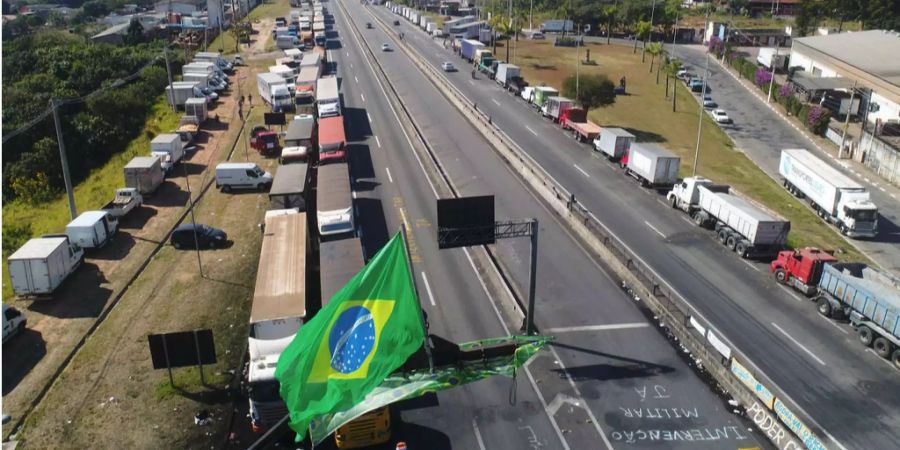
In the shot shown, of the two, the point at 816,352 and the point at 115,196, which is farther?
the point at 115,196

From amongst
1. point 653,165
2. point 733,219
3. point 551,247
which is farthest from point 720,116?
point 551,247

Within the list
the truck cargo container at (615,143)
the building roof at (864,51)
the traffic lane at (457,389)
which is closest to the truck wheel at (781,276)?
the traffic lane at (457,389)

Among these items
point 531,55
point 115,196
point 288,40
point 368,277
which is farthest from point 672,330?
point 288,40

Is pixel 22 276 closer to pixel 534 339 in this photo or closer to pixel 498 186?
pixel 534 339

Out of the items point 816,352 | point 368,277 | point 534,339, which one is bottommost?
point 816,352

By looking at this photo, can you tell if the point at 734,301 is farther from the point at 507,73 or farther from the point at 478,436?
the point at 507,73

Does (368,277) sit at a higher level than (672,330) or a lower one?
higher
